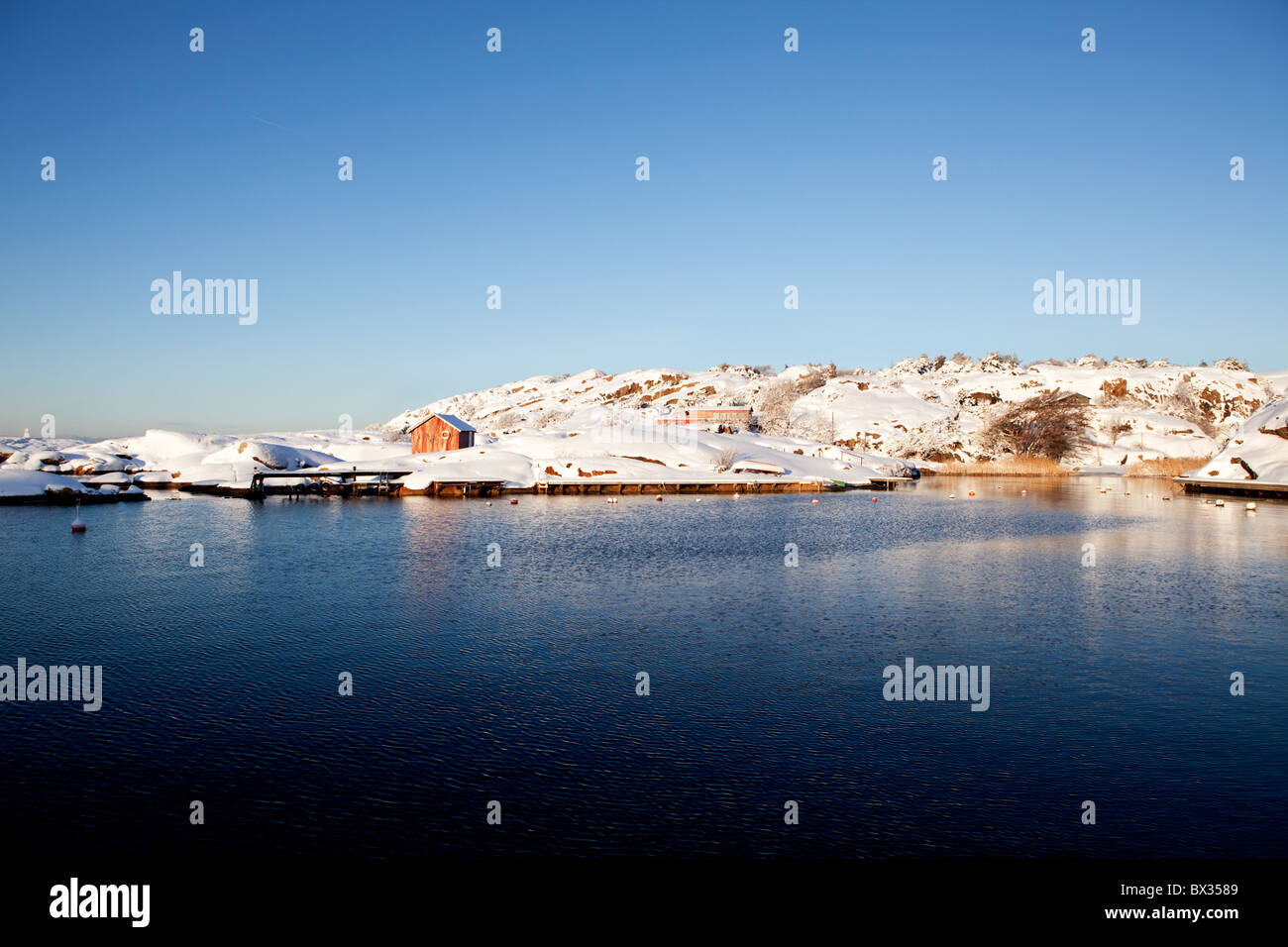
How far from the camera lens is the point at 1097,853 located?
40.0ft

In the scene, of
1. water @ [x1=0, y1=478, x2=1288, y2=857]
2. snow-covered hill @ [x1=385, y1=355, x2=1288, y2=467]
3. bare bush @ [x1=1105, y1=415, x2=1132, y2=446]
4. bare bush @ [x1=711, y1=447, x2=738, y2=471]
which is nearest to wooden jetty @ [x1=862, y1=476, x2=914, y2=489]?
bare bush @ [x1=711, y1=447, x2=738, y2=471]

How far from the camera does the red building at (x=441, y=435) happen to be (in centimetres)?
10825

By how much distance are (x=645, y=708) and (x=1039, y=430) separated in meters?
154

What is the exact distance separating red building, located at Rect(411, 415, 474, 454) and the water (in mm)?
67278

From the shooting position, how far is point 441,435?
359ft

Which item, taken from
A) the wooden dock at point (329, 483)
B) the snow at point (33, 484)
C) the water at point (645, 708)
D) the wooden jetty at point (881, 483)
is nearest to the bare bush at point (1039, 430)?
the wooden jetty at point (881, 483)

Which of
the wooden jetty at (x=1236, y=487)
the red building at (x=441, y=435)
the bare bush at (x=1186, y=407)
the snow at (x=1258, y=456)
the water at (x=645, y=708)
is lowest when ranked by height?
the water at (x=645, y=708)

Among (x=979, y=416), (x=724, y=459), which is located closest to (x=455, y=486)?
(x=724, y=459)

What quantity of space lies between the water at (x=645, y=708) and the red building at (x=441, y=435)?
67.3 metres

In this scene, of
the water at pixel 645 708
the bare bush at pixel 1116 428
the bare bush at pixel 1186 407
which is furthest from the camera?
the bare bush at pixel 1186 407

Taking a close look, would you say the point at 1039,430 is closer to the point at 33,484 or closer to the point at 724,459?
the point at 724,459

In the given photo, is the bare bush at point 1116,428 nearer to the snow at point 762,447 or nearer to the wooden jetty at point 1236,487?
the snow at point 762,447

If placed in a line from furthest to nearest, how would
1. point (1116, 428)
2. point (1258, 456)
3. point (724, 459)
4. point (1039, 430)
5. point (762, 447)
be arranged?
point (1116, 428), point (1039, 430), point (762, 447), point (724, 459), point (1258, 456)

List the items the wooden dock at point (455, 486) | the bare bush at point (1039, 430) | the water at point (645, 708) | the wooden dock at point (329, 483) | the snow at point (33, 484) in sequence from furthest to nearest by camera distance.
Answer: the bare bush at point (1039, 430) → the wooden dock at point (455, 486) → the wooden dock at point (329, 483) → the snow at point (33, 484) → the water at point (645, 708)
